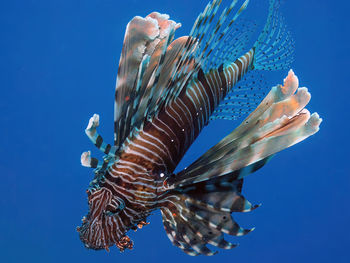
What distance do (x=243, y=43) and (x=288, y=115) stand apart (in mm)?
1568

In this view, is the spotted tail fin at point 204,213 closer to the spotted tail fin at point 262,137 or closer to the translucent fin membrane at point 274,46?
the spotted tail fin at point 262,137

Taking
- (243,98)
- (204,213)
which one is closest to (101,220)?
(204,213)

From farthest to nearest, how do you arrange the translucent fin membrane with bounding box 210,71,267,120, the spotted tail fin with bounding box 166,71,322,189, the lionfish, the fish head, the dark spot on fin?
the translucent fin membrane with bounding box 210,71,267,120
the dark spot on fin
the fish head
the lionfish
the spotted tail fin with bounding box 166,71,322,189

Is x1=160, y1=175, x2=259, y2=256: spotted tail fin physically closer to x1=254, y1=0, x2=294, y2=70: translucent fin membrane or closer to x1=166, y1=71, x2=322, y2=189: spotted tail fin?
x1=166, y1=71, x2=322, y2=189: spotted tail fin

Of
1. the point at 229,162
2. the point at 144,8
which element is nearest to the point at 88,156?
the point at 229,162

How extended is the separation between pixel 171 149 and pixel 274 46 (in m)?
1.86

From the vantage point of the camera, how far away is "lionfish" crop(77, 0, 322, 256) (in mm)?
1844

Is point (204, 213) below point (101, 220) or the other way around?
below

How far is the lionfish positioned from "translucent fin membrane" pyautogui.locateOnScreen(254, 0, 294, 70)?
50.0 inches

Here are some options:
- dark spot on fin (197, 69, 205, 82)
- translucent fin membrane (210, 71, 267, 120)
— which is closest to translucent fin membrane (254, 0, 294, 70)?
translucent fin membrane (210, 71, 267, 120)

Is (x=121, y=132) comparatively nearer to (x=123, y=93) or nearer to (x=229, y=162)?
(x=123, y=93)

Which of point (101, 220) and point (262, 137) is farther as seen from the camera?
point (101, 220)

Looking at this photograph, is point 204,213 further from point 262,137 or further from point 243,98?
point 243,98

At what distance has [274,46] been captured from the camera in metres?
3.47
